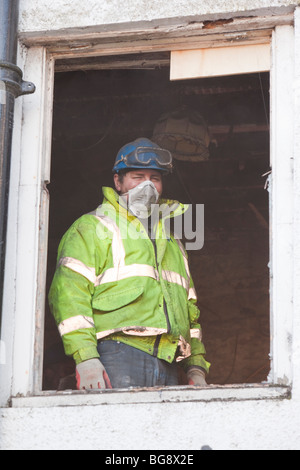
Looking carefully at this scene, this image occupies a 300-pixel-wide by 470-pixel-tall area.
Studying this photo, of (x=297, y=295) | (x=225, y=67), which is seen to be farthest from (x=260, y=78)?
(x=297, y=295)

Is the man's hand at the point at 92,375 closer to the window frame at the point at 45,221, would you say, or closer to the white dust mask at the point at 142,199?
the window frame at the point at 45,221

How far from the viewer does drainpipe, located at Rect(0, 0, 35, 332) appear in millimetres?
4688

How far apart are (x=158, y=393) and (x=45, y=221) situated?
1.14 meters

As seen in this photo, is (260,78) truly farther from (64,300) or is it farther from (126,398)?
(126,398)

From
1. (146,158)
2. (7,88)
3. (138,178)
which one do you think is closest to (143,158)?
(146,158)

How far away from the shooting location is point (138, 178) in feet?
21.0

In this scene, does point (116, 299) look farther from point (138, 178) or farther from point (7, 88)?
point (7, 88)

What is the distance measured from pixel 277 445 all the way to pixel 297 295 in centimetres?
73

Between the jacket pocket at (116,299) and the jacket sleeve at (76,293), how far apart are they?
0.20 feet

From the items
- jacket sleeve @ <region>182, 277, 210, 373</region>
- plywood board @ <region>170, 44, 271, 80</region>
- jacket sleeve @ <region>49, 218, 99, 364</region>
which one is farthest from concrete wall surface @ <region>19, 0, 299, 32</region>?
jacket sleeve @ <region>182, 277, 210, 373</region>

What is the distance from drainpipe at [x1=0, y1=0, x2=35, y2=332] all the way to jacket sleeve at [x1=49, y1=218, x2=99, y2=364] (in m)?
0.89

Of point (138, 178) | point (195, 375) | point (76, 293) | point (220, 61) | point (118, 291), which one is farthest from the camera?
point (138, 178)

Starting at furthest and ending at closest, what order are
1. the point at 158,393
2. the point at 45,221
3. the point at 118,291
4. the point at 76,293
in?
1. the point at 118,291
2. the point at 76,293
3. the point at 45,221
4. the point at 158,393

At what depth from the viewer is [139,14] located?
4980 millimetres
